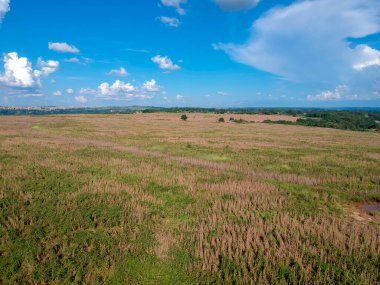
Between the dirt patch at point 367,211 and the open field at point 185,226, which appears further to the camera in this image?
the dirt patch at point 367,211

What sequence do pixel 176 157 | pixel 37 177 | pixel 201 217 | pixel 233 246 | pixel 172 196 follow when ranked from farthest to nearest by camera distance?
pixel 176 157 < pixel 37 177 < pixel 172 196 < pixel 201 217 < pixel 233 246

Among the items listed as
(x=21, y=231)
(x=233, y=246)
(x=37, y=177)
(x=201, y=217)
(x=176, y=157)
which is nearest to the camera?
(x=233, y=246)

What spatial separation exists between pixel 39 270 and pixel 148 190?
729cm

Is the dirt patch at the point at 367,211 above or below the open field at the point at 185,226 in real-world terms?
below

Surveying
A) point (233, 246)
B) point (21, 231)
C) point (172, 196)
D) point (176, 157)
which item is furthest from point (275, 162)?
point (21, 231)

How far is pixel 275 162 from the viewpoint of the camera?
2241 centimetres

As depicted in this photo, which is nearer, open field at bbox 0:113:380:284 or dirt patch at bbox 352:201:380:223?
open field at bbox 0:113:380:284

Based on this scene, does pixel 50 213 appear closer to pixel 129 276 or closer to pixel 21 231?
pixel 21 231

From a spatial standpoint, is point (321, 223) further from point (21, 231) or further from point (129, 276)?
point (21, 231)

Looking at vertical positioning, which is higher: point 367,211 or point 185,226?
point 185,226

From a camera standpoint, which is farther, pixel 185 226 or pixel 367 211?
pixel 367 211

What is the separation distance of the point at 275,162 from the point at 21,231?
18755mm

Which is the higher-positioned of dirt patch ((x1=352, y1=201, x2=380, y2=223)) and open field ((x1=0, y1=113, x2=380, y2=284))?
open field ((x1=0, y1=113, x2=380, y2=284))

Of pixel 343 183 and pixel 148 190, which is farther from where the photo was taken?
pixel 343 183
